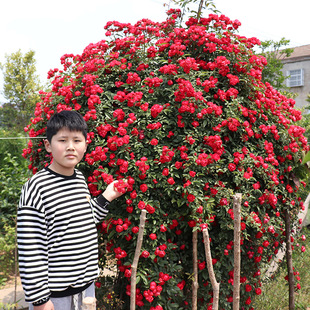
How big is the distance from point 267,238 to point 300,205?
0.62m

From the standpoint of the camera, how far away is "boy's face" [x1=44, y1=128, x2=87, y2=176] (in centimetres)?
194

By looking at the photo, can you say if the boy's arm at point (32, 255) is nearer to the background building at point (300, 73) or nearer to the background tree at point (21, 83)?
the background tree at point (21, 83)

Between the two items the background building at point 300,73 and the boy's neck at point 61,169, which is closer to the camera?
the boy's neck at point 61,169

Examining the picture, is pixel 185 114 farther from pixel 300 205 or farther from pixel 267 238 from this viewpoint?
pixel 300 205

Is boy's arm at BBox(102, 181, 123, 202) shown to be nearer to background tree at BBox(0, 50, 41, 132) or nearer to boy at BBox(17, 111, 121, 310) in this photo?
boy at BBox(17, 111, 121, 310)

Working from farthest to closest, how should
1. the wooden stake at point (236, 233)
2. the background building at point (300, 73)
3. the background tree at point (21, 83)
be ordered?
the background building at point (300, 73), the background tree at point (21, 83), the wooden stake at point (236, 233)

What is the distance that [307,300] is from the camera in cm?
392

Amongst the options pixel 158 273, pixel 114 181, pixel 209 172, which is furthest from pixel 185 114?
pixel 158 273

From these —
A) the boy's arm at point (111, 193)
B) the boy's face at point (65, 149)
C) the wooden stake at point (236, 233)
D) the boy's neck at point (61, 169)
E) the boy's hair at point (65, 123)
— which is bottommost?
the wooden stake at point (236, 233)

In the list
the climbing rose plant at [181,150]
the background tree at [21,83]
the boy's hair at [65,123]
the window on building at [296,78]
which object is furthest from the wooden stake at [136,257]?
the window on building at [296,78]

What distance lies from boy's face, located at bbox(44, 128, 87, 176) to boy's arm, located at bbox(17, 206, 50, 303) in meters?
0.31

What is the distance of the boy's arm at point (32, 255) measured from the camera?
173 centimetres

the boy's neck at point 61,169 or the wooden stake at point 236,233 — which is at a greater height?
the boy's neck at point 61,169

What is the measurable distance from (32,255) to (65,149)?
0.59 meters
